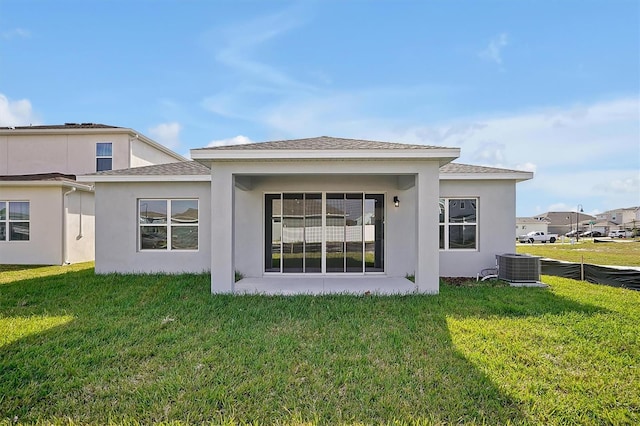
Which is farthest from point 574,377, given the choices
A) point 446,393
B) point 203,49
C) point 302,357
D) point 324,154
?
point 203,49

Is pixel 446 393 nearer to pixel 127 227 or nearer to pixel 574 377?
pixel 574 377

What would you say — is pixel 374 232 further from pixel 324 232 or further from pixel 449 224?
pixel 449 224

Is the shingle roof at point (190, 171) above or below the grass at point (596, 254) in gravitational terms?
above

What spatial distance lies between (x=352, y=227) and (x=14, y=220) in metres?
13.9

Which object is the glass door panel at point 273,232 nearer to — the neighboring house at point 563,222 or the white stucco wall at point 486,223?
the white stucco wall at point 486,223

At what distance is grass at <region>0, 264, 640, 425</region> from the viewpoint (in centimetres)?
335

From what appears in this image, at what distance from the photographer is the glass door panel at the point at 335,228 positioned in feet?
33.1

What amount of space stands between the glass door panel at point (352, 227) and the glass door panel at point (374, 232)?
221mm

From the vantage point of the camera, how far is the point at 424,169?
776 centimetres

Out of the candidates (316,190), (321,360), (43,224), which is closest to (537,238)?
(316,190)

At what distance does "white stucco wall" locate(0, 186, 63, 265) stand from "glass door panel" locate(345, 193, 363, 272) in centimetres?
1169

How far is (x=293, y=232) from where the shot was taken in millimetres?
10156

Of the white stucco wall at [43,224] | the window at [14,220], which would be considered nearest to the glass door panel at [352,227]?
the white stucco wall at [43,224]

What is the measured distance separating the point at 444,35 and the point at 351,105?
5011mm
